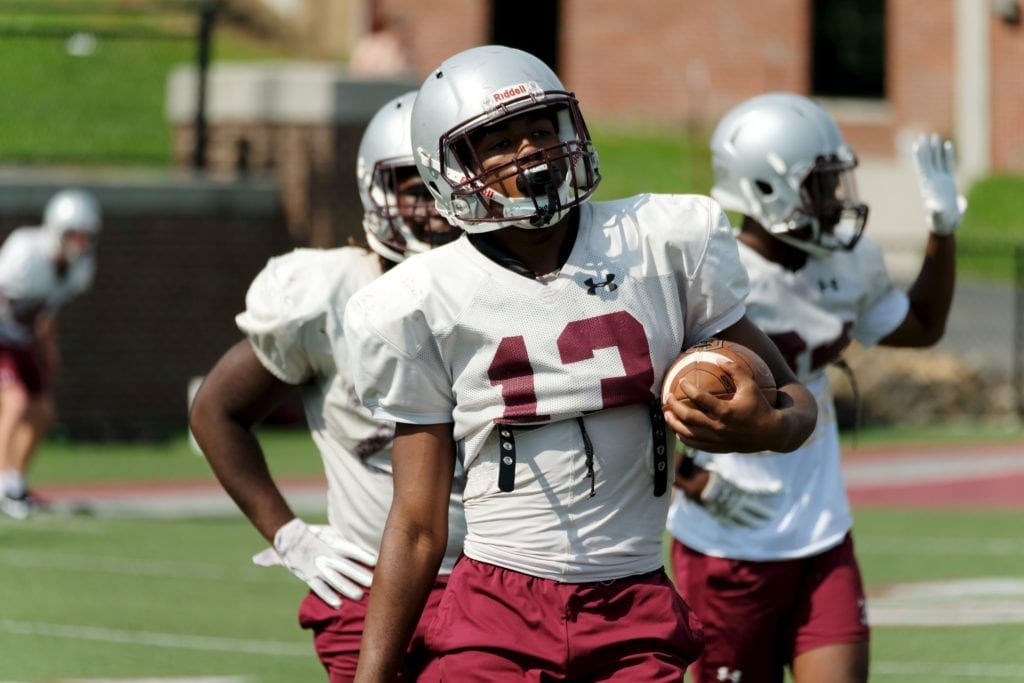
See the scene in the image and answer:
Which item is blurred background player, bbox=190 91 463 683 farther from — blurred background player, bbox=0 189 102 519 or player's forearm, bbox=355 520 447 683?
blurred background player, bbox=0 189 102 519

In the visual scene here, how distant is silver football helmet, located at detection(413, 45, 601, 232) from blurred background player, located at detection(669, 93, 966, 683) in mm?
1592

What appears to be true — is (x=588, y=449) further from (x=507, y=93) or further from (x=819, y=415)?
(x=819, y=415)

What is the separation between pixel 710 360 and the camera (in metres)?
3.30

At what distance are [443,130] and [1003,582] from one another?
6.15 metres

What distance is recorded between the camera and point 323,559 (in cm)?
421

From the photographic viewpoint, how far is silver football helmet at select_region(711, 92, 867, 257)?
5.01 m

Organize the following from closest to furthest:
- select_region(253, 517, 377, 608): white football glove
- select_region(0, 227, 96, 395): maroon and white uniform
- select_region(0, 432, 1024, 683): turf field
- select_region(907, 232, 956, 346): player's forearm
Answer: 1. select_region(253, 517, 377, 608): white football glove
2. select_region(907, 232, 956, 346): player's forearm
3. select_region(0, 432, 1024, 683): turf field
4. select_region(0, 227, 96, 395): maroon and white uniform

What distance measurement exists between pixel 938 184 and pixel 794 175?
49 centimetres

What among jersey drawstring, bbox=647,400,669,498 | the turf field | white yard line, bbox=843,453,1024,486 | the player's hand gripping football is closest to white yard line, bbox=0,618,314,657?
the turf field

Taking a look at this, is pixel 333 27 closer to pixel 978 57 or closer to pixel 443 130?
pixel 978 57

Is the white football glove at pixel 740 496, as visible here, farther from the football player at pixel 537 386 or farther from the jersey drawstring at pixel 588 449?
the jersey drawstring at pixel 588 449

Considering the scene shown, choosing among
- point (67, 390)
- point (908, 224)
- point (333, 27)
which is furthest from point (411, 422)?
point (333, 27)

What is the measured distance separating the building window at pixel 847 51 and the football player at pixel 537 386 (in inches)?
1025

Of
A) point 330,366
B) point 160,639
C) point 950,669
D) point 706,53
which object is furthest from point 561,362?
point 706,53
